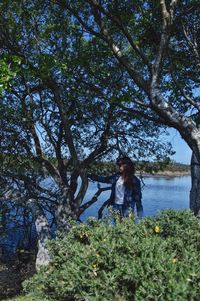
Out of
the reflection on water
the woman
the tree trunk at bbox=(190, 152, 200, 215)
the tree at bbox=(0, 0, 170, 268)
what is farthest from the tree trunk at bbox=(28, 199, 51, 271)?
the tree trunk at bbox=(190, 152, 200, 215)

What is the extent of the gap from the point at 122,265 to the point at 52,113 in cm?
854

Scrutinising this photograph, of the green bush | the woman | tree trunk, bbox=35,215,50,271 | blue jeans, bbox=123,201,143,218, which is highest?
the woman

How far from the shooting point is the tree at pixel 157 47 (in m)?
8.63

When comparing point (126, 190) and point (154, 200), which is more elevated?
point (126, 190)

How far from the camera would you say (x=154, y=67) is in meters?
8.79

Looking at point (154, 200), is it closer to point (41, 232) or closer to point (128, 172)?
Result: point (41, 232)

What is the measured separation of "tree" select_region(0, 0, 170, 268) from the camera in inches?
432

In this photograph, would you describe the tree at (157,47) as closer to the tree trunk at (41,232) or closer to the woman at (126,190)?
the woman at (126,190)

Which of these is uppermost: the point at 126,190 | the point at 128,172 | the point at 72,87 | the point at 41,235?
the point at 72,87

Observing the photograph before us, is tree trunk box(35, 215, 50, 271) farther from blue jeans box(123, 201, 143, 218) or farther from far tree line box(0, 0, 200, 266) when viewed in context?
blue jeans box(123, 201, 143, 218)

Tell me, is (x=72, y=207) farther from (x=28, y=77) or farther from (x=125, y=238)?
(x=125, y=238)

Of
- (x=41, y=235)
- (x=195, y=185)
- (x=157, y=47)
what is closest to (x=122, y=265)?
(x=195, y=185)

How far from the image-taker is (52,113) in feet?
41.4

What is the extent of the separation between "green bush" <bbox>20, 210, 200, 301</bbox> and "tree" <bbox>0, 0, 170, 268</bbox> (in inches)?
196
